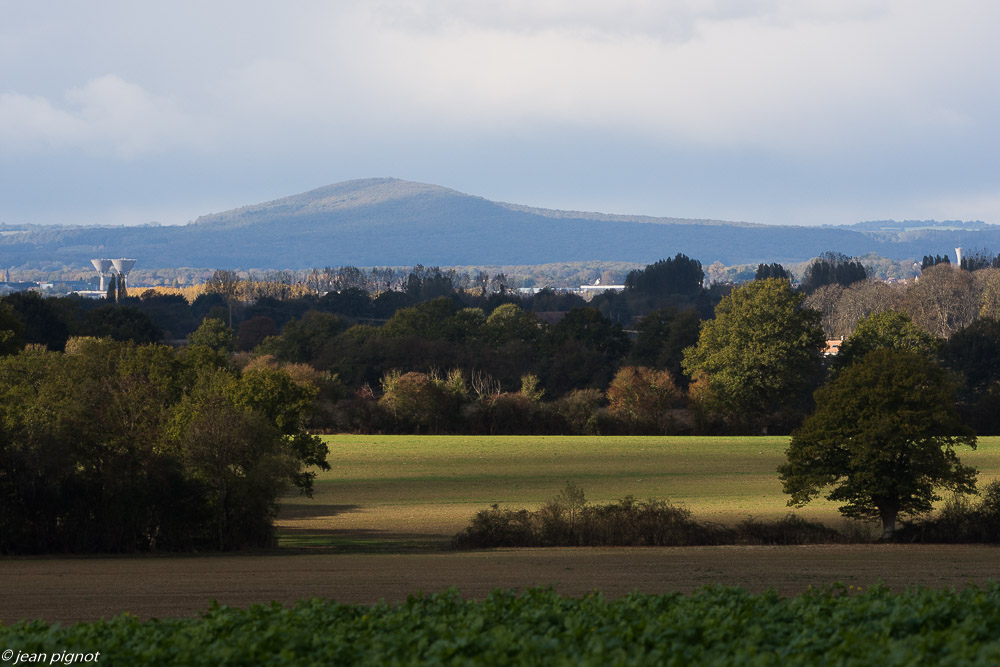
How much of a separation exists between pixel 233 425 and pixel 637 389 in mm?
61157

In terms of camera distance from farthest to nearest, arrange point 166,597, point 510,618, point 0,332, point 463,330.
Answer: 1. point 463,330
2. point 0,332
3. point 166,597
4. point 510,618

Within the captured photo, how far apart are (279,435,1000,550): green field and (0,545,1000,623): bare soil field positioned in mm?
7037

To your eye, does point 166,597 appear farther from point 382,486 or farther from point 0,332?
point 0,332

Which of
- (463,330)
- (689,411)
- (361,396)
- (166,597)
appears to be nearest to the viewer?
(166,597)

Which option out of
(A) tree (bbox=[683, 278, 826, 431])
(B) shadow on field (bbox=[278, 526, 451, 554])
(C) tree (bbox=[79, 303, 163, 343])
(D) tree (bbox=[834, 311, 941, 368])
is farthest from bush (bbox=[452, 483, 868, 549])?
(C) tree (bbox=[79, 303, 163, 343])

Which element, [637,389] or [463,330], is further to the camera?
[463,330]

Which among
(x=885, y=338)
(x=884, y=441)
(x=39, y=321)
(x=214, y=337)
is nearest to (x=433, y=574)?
(x=884, y=441)

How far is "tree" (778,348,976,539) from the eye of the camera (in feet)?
119

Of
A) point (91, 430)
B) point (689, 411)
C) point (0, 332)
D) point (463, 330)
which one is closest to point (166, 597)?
point (91, 430)

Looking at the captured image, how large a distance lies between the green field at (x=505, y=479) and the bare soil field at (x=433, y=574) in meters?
7.04

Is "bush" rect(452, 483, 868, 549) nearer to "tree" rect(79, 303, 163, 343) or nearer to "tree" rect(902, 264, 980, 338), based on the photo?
"tree" rect(79, 303, 163, 343)

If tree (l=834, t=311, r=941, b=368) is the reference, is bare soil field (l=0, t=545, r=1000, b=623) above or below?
below

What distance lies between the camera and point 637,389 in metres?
93.3

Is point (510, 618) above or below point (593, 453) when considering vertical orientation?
above
